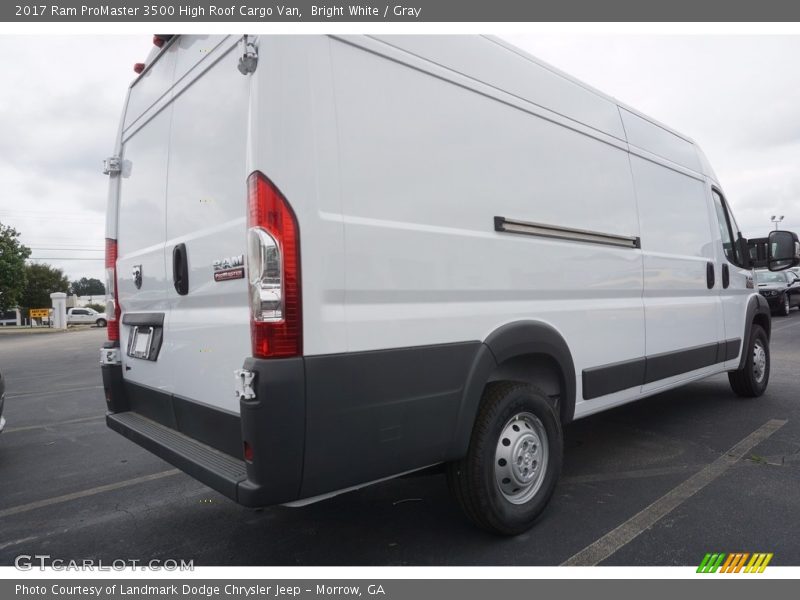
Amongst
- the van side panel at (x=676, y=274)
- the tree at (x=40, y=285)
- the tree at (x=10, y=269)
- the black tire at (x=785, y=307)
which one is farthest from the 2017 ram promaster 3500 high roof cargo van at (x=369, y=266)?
the tree at (x=40, y=285)

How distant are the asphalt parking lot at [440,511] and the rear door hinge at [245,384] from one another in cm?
106

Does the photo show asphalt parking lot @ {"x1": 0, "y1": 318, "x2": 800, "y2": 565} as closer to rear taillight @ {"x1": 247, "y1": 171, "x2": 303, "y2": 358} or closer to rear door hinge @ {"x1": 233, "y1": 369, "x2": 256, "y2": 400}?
rear door hinge @ {"x1": 233, "y1": 369, "x2": 256, "y2": 400}

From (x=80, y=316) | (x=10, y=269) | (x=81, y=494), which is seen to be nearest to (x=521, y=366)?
(x=81, y=494)

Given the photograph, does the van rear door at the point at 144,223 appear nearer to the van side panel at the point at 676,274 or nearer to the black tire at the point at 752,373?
the van side panel at the point at 676,274

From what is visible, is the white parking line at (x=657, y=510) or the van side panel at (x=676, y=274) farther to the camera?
the van side panel at (x=676, y=274)

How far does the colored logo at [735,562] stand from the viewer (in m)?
2.52

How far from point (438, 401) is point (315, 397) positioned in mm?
613

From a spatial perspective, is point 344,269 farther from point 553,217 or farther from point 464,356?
point 553,217

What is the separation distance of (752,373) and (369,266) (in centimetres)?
518

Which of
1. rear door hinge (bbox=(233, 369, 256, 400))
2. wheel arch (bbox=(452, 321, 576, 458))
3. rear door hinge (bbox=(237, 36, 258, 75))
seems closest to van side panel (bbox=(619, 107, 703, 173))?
wheel arch (bbox=(452, 321, 576, 458))

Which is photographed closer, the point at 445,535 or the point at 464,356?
the point at 464,356

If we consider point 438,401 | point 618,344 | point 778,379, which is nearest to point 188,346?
point 438,401

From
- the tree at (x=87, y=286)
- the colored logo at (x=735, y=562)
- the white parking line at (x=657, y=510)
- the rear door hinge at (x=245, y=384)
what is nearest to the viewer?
the rear door hinge at (x=245, y=384)

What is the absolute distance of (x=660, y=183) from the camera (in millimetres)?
4328
